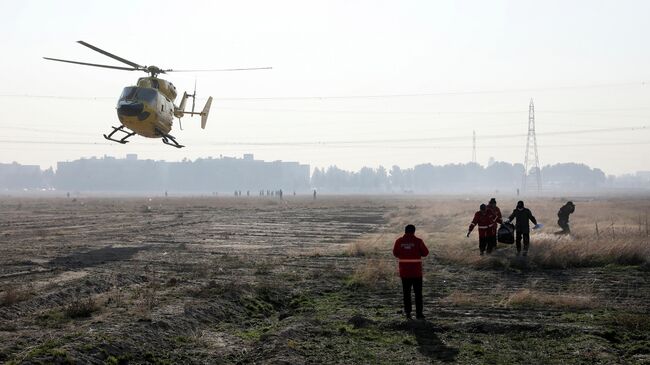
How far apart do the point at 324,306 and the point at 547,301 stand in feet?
15.2

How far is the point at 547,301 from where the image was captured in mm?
12000

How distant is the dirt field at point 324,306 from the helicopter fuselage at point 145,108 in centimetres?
663

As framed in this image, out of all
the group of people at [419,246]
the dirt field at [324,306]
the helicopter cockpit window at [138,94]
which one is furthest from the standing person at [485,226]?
the helicopter cockpit window at [138,94]

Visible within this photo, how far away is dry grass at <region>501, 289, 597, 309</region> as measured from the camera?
1172 centimetres

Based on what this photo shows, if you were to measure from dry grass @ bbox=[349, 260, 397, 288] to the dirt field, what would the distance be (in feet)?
0.18

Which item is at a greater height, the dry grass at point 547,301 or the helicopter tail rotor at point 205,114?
the helicopter tail rotor at point 205,114

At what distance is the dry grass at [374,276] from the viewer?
49.1 feet

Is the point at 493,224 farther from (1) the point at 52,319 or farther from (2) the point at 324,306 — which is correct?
(1) the point at 52,319

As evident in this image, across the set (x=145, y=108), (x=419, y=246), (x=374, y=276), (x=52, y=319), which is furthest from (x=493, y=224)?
(x=145, y=108)

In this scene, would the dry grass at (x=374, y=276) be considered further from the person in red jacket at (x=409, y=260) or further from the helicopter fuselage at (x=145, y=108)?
the helicopter fuselage at (x=145, y=108)

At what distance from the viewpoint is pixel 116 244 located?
82.8 feet

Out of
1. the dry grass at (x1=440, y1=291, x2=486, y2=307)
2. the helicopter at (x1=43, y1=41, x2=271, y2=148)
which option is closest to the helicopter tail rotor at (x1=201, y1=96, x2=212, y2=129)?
the helicopter at (x1=43, y1=41, x2=271, y2=148)

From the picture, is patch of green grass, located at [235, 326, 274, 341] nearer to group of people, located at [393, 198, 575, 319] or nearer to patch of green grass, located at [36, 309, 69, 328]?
group of people, located at [393, 198, 575, 319]

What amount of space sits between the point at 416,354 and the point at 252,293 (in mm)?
5603
